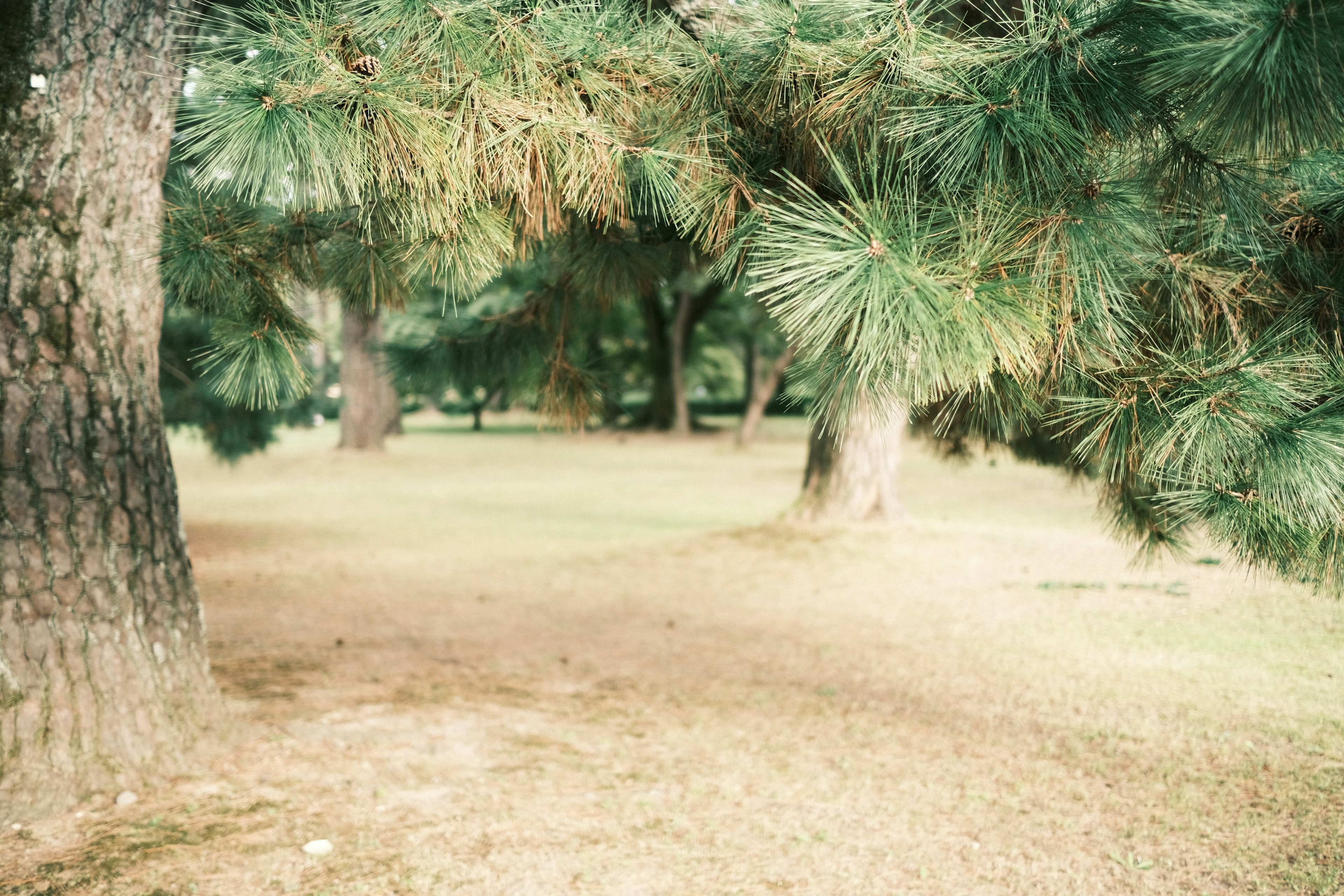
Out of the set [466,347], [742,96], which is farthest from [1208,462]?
[466,347]

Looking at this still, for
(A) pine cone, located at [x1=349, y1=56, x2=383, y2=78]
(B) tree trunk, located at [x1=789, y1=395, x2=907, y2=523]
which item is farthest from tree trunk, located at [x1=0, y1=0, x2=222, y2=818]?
(B) tree trunk, located at [x1=789, y1=395, x2=907, y2=523]

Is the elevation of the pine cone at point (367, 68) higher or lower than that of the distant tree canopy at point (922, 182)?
higher

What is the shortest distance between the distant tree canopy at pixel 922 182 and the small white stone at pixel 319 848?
4.43ft

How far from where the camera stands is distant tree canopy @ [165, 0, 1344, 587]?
188 cm

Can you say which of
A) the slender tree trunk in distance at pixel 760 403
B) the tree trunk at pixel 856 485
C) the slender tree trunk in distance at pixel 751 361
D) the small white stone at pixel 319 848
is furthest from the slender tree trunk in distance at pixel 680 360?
the small white stone at pixel 319 848

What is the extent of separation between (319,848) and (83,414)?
61.4 inches

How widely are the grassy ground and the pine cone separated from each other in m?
2.13

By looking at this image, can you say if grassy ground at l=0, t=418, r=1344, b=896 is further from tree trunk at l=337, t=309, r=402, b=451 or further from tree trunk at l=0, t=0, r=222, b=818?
tree trunk at l=337, t=309, r=402, b=451

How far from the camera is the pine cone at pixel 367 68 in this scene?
217 cm

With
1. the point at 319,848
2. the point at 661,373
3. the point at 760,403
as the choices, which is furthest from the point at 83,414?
the point at 661,373

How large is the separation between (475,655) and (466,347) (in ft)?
5.54

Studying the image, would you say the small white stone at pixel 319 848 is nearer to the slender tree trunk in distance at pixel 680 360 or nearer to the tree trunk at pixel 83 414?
the tree trunk at pixel 83 414

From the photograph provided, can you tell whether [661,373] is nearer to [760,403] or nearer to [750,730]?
[760,403]

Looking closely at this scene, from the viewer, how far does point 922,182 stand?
7.61 feet
